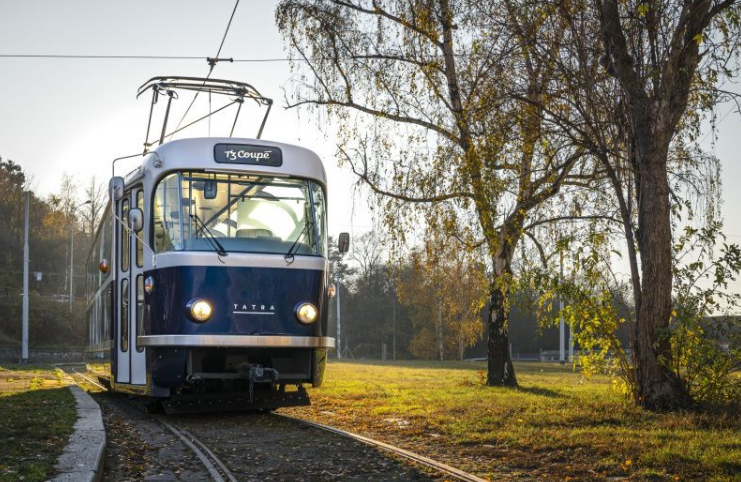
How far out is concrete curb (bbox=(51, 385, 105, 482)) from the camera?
759 centimetres

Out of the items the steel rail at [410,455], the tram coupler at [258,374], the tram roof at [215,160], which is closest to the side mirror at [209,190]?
the tram roof at [215,160]

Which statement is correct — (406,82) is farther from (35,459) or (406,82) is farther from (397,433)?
(35,459)

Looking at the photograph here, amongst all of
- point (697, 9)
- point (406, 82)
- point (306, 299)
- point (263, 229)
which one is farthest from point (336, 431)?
point (406, 82)

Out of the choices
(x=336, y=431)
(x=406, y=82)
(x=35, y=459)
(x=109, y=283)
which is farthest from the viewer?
(x=406, y=82)

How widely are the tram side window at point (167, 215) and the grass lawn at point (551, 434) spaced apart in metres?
3.71

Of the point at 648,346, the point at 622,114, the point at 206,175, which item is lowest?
the point at 648,346

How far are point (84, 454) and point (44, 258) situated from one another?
6765cm

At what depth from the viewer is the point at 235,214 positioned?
1230 cm

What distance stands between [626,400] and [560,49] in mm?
5385

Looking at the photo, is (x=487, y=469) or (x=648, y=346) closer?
(x=487, y=469)

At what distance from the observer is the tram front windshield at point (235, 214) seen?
39.8 feet

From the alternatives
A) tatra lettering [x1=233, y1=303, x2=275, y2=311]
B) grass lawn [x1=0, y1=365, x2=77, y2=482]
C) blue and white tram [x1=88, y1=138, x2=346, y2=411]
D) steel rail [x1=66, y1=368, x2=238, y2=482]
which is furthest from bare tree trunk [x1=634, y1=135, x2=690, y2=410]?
grass lawn [x1=0, y1=365, x2=77, y2=482]

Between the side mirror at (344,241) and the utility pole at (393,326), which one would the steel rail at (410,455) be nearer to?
the side mirror at (344,241)

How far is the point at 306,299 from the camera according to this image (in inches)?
486
